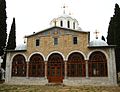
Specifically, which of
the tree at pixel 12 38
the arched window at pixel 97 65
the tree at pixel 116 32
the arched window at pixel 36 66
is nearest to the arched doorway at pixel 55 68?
the arched window at pixel 36 66

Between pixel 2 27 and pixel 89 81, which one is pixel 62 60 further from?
pixel 2 27

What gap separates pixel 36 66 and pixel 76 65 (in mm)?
6345

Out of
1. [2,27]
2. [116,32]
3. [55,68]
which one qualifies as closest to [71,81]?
[55,68]

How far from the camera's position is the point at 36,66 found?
3052cm

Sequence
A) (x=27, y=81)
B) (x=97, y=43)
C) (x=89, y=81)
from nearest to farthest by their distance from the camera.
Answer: (x=89, y=81)
(x=97, y=43)
(x=27, y=81)

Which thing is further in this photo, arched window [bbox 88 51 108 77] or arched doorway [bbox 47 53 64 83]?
arched doorway [bbox 47 53 64 83]

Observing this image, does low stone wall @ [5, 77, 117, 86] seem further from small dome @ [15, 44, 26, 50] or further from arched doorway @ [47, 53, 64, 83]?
small dome @ [15, 44, 26, 50]

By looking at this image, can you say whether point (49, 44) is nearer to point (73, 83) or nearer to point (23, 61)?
point (23, 61)

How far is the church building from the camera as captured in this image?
28094 millimetres

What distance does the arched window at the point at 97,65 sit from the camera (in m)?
27.9

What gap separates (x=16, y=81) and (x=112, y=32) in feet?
63.1

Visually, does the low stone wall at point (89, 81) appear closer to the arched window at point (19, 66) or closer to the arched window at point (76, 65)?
the arched window at point (76, 65)

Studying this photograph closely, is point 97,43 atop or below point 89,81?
atop

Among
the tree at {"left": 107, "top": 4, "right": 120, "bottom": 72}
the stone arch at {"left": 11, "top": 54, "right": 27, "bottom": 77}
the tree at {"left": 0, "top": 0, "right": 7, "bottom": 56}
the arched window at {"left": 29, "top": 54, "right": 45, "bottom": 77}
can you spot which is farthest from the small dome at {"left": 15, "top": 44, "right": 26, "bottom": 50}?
the tree at {"left": 107, "top": 4, "right": 120, "bottom": 72}
